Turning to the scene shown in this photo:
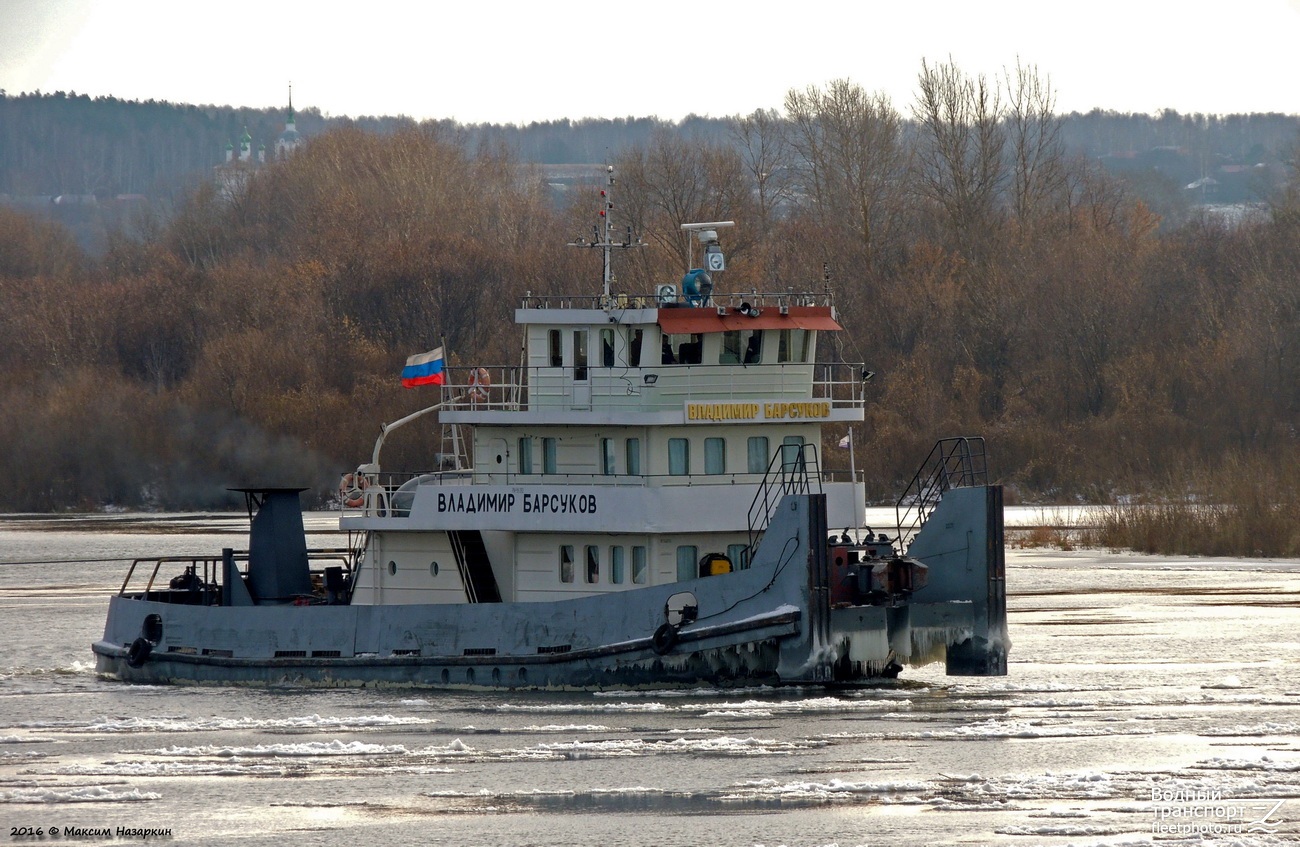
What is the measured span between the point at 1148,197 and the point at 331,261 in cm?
8822

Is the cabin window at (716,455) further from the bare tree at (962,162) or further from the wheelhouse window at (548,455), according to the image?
the bare tree at (962,162)

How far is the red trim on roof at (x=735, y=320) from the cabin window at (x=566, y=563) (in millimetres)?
3327

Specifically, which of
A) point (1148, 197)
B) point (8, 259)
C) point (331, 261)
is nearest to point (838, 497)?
point (331, 261)

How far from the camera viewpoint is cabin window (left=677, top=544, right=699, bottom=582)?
2645 cm

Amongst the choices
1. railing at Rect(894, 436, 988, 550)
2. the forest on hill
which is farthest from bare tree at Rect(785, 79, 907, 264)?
railing at Rect(894, 436, 988, 550)

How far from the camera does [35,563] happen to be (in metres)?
51.0

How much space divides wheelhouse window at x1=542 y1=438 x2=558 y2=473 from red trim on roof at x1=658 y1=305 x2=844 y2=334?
233 centimetres

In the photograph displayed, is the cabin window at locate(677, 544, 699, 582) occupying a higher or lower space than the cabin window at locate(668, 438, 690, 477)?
lower

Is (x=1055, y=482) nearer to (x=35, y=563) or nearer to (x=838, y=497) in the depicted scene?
(x=35, y=563)

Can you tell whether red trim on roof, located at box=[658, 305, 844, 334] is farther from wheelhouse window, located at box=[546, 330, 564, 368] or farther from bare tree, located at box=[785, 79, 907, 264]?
bare tree, located at box=[785, 79, 907, 264]

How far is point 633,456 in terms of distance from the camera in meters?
26.7

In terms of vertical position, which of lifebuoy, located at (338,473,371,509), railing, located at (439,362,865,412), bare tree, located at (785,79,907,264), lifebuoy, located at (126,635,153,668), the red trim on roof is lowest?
lifebuoy, located at (126,635,153,668)

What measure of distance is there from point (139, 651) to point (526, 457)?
6.90 m

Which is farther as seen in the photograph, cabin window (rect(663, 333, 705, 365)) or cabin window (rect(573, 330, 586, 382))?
cabin window (rect(573, 330, 586, 382))
